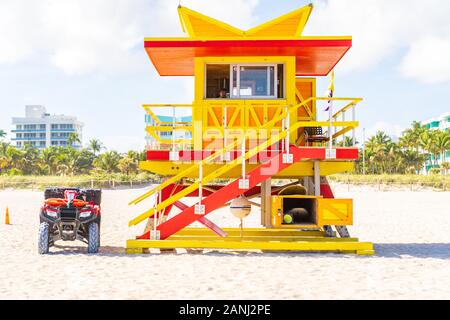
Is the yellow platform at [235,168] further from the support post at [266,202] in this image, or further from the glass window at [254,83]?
the glass window at [254,83]

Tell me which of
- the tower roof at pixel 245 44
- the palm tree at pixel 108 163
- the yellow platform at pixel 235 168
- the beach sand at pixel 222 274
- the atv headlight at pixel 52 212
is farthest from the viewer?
the palm tree at pixel 108 163

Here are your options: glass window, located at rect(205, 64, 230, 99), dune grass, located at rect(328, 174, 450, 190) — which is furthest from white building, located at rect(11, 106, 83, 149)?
glass window, located at rect(205, 64, 230, 99)

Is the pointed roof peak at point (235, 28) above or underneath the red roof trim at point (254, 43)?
above

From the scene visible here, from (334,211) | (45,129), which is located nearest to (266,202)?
(334,211)

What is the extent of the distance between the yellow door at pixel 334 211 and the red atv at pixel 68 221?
5104 mm

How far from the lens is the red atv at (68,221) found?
11.4 metres

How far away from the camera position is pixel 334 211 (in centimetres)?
1184

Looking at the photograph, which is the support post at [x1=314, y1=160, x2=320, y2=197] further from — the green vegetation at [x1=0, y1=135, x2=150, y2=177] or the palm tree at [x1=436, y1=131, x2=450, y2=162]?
the palm tree at [x1=436, y1=131, x2=450, y2=162]

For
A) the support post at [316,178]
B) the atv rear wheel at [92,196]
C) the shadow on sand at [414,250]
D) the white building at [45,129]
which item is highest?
the white building at [45,129]

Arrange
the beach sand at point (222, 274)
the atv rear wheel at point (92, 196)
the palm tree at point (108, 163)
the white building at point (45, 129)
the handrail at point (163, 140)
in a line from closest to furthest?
1. the beach sand at point (222, 274)
2. the atv rear wheel at point (92, 196)
3. the handrail at point (163, 140)
4. the palm tree at point (108, 163)
5. the white building at point (45, 129)

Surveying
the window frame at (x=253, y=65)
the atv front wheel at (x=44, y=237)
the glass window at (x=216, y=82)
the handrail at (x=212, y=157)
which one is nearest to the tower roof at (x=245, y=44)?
the window frame at (x=253, y=65)

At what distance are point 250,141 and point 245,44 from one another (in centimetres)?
240

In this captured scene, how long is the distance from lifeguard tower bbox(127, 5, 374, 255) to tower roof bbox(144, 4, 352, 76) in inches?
1.0

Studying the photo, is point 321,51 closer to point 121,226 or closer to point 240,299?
A: point 240,299
